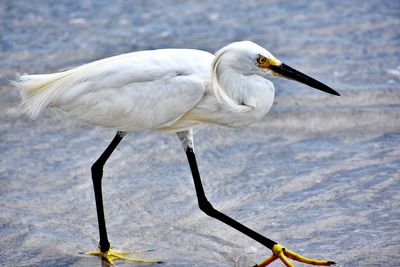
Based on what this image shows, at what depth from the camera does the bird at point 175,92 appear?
444cm

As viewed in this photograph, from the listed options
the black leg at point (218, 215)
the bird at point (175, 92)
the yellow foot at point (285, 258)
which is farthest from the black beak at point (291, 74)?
the yellow foot at point (285, 258)

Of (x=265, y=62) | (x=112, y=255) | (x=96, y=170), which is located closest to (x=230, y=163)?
(x=96, y=170)

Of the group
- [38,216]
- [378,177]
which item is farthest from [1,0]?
[378,177]

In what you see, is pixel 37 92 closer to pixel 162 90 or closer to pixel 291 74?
pixel 162 90

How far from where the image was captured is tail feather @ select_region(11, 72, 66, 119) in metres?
4.72

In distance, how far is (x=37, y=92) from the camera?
4781 mm

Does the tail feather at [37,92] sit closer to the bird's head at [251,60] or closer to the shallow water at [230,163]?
the shallow water at [230,163]

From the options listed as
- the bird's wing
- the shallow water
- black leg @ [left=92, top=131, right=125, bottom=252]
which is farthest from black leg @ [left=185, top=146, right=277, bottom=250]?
black leg @ [left=92, top=131, right=125, bottom=252]

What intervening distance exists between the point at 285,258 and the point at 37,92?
1.81 m

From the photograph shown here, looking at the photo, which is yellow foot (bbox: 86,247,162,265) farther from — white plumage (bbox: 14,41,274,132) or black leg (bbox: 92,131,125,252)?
white plumage (bbox: 14,41,274,132)

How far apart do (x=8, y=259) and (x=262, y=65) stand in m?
1.95

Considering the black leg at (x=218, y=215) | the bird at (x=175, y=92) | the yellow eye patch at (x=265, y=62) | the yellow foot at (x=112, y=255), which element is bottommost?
the yellow foot at (x=112, y=255)

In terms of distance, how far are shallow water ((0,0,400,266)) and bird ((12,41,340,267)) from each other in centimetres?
38

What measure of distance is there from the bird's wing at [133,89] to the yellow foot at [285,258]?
977 mm
